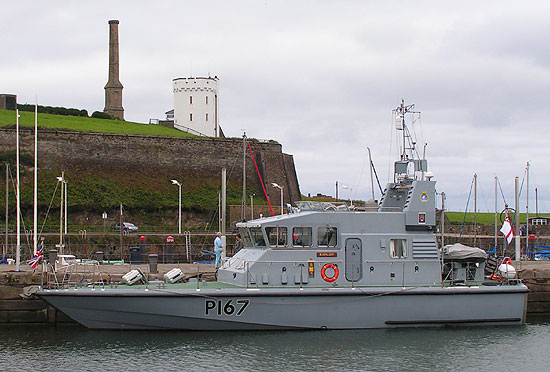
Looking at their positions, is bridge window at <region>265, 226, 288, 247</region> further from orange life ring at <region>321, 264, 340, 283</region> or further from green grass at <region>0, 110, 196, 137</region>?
green grass at <region>0, 110, 196, 137</region>

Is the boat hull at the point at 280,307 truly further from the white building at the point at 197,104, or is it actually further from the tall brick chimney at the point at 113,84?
the tall brick chimney at the point at 113,84

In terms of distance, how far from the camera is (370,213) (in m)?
16.4

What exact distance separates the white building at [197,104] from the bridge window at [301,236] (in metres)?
40.6

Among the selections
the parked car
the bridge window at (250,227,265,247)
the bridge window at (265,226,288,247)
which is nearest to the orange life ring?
the bridge window at (265,226,288,247)

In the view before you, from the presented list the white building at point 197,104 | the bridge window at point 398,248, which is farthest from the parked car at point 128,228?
the bridge window at point 398,248

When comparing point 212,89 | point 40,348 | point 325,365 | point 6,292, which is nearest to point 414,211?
point 325,365

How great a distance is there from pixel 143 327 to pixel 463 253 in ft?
22.9

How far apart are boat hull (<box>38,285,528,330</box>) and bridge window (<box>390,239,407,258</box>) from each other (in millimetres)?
841

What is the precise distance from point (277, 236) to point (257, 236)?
559 millimetres

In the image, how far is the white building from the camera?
5628 cm

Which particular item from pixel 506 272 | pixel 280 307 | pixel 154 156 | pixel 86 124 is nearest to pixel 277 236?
pixel 280 307

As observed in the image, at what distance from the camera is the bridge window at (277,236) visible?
635 inches

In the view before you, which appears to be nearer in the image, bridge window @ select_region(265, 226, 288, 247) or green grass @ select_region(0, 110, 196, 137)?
bridge window @ select_region(265, 226, 288, 247)

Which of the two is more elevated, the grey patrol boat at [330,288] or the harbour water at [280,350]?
the grey patrol boat at [330,288]
